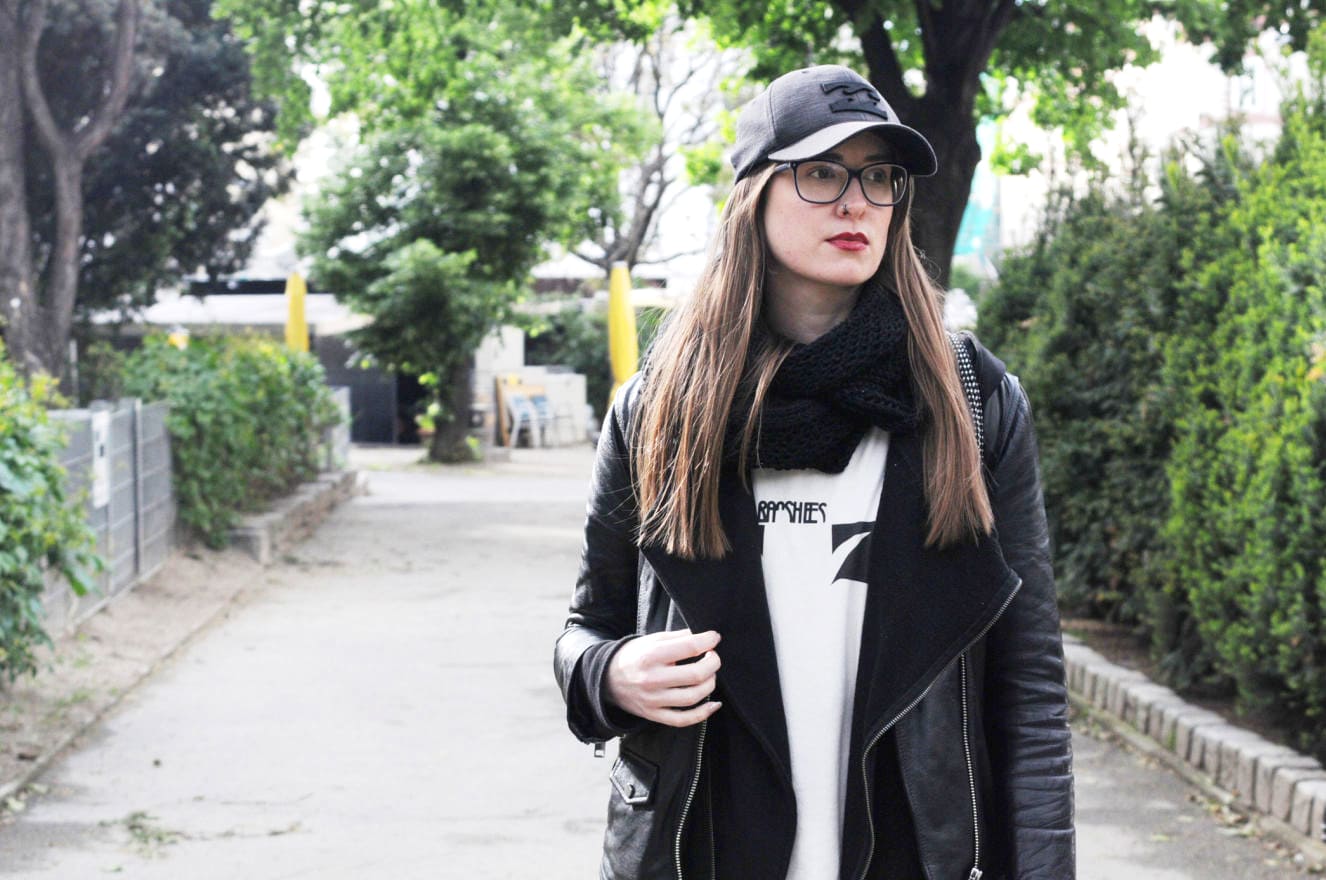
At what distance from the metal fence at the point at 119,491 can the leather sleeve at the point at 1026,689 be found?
6.18 m

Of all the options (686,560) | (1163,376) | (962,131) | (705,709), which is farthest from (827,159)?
(962,131)

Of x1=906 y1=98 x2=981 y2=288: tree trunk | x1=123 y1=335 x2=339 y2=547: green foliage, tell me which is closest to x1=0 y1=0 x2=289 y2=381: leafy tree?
x1=123 y1=335 x2=339 y2=547: green foliage

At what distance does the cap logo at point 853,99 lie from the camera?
7.29ft

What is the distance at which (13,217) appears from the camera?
18719 millimetres

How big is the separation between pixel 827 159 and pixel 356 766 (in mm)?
5028

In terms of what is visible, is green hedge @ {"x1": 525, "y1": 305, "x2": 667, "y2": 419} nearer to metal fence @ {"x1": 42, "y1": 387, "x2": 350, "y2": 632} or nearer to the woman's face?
metal fence @ {"x1": 42, "y1": 387, "x2": 350, "y2": 632}

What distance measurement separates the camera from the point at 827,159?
2.22 metres

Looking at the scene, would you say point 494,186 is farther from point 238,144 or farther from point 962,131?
point 962,131

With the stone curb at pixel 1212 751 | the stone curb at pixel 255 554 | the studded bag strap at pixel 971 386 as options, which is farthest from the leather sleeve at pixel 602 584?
the stone curb at pixel 255 554

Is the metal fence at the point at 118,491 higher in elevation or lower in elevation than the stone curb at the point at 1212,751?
higher

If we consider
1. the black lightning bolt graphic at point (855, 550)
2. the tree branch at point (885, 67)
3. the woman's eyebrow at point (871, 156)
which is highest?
the tree branch at point (885, 67)

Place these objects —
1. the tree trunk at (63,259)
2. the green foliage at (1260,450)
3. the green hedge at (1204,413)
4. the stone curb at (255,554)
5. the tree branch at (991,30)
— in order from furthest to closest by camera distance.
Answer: the tree trunk at (63,259)
the tree branch at (991,30)
the stone curb at (255,554)
the green hedge at (1204,413)
the green foliage at (1260,450)

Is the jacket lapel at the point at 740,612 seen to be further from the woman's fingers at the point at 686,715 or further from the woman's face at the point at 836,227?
the woman's face at the point at 836,227

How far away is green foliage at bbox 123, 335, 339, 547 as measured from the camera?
12.0 metres
